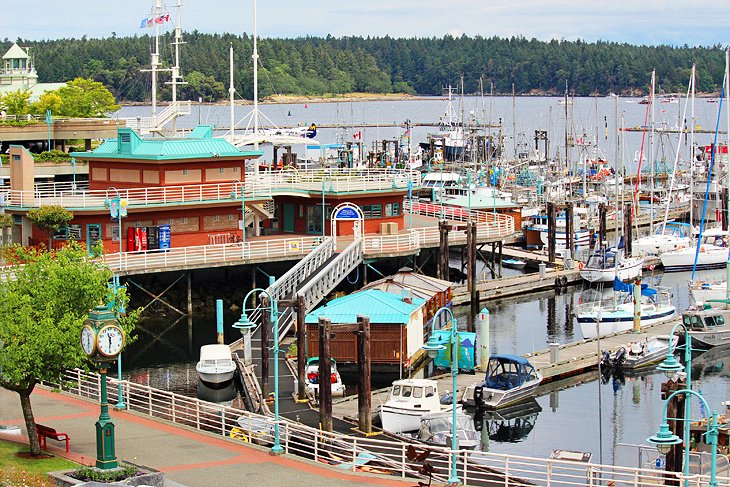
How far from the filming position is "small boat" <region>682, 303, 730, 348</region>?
6444 cm

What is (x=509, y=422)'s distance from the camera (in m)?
52.7

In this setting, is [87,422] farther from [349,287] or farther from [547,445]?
[349,287]

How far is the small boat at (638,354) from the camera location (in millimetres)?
59812

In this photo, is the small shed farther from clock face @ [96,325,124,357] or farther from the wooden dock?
clock face @ [96,325,124,357]

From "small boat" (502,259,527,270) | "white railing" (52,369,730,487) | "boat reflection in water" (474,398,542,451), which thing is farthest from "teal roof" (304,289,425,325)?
"small boat" (502,259,527,270)

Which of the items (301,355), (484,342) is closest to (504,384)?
(484,342)

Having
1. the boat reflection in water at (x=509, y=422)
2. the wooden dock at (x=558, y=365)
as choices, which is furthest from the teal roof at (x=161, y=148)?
Answer: the boat reflection in water at (x=509, y=422)

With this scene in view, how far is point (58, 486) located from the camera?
33.5 m

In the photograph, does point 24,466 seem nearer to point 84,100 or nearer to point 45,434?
point 45,434

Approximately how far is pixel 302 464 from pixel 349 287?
36002 millimetres

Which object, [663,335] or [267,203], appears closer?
[663,335]

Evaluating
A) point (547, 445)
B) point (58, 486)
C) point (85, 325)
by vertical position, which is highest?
point (85, 325)

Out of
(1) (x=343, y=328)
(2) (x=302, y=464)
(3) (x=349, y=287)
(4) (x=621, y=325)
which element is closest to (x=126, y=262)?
(3) (x=349, y=287)

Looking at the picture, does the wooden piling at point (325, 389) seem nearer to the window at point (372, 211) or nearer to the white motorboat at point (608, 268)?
the window at point (372, 211)
